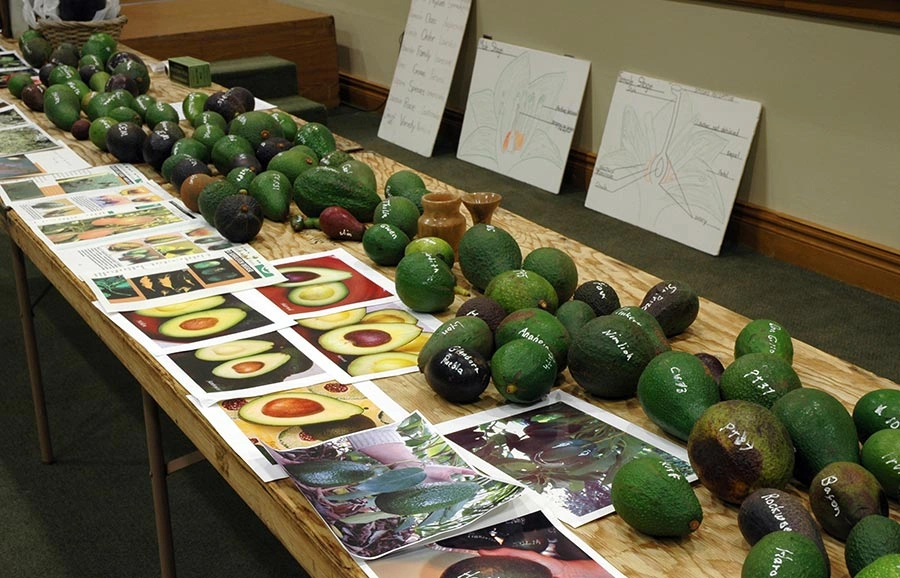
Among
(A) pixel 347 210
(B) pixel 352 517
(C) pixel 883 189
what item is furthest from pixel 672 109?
(B) pixel 352 517

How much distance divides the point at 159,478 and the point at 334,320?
1.38 feet

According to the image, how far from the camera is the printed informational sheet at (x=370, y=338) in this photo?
1430mm

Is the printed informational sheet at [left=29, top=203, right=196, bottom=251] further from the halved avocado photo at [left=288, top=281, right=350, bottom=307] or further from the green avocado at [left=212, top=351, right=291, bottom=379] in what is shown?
the green avocado at [left=212, top=351, right=291, bottom=379]

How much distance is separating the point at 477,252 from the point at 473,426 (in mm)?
402

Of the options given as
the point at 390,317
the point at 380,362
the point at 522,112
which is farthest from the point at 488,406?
the point at 522,112

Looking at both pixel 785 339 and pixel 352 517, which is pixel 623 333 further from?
pixel 352 517

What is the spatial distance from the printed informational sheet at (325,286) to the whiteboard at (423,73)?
11.6 feet

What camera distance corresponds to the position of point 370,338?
4.98ft

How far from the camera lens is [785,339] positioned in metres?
1.37

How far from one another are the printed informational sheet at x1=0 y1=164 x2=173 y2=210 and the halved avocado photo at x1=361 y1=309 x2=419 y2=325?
2.55 feet

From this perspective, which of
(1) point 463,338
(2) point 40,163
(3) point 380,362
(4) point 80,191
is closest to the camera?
(1) point 463,338

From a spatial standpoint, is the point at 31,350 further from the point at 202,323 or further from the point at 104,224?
the point at 202,323

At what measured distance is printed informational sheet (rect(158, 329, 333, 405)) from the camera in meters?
1.36

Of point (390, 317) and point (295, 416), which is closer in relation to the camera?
point (295, 416)
